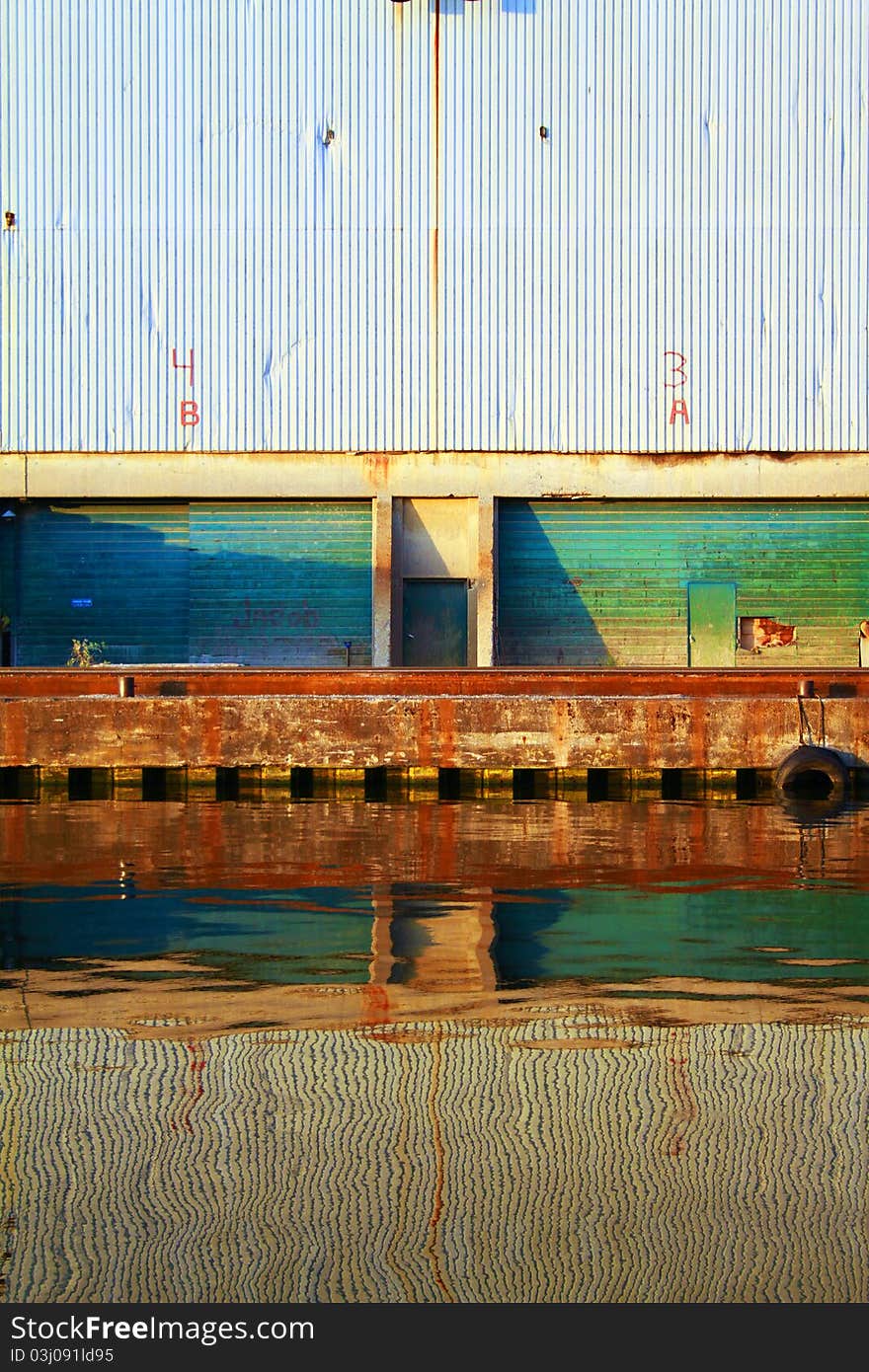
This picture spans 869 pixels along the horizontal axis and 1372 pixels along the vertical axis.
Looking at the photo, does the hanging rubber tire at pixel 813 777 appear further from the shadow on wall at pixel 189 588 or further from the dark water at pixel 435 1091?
the shadow on wall at pixel 189 588

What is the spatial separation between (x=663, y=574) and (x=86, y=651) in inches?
383

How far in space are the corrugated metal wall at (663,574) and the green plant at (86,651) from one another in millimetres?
6808

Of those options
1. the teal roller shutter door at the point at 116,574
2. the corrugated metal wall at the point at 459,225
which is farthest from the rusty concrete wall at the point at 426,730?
the corrugated metal wall at the point at 459,225

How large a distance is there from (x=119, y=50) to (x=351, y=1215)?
26326 mm

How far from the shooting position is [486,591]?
26531 mm

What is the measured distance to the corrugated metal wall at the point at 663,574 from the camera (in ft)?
89.4

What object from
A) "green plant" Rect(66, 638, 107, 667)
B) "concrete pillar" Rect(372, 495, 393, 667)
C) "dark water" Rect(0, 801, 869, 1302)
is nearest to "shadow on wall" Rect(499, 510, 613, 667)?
"concrete pillar" Rect(372, 495, 393, 667)

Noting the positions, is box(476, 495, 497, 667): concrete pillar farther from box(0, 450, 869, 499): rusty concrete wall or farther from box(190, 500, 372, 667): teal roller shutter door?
box(190, 500, 372, 667): teal roller shutter door

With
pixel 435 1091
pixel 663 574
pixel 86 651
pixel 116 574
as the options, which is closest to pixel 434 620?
pixel 663 574

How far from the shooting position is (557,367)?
27.4 meters

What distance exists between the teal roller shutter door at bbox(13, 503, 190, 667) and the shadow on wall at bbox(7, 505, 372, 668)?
17 mm

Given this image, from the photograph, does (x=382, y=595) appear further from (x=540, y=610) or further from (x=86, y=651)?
(x=86, y=651)
